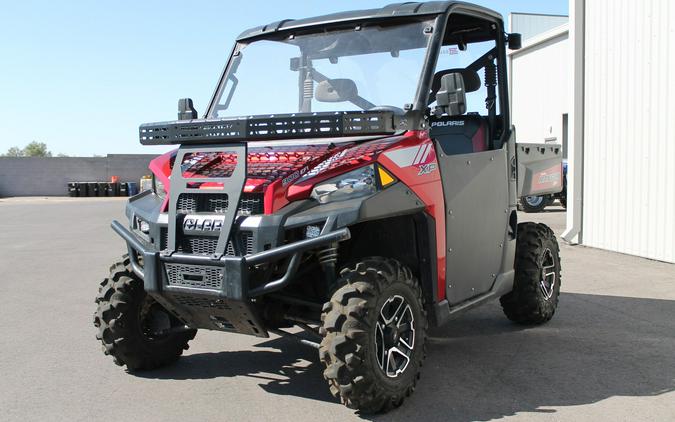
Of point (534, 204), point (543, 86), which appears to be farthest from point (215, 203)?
point (543, 86)

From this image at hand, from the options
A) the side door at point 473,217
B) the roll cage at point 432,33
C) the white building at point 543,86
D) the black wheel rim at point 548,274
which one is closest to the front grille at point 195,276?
the roll cage at point 432,33

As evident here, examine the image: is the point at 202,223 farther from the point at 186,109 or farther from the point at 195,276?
the point at 186,109

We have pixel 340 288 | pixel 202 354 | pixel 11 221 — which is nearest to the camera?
pixel 340 288

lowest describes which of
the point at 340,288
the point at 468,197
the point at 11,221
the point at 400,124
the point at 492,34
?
the point at 11,221

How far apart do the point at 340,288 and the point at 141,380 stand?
Answer: 1.79 meters

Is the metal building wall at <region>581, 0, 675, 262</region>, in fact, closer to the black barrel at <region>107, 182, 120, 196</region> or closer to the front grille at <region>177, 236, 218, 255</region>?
the front grille at <region>177, 236, 218, 255</region>

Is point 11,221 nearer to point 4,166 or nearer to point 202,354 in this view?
point 202,354

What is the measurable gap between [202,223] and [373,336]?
3.92 ft

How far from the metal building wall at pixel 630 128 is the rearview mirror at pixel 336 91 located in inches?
274

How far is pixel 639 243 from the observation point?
11000 mm

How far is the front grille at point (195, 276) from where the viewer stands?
13.4ft

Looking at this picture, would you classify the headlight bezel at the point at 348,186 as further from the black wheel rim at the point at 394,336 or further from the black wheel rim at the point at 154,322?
the black wheel rim at the point at 154,322

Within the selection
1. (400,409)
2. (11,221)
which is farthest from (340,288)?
(11,221)

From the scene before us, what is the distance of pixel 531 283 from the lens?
6.30 metres
